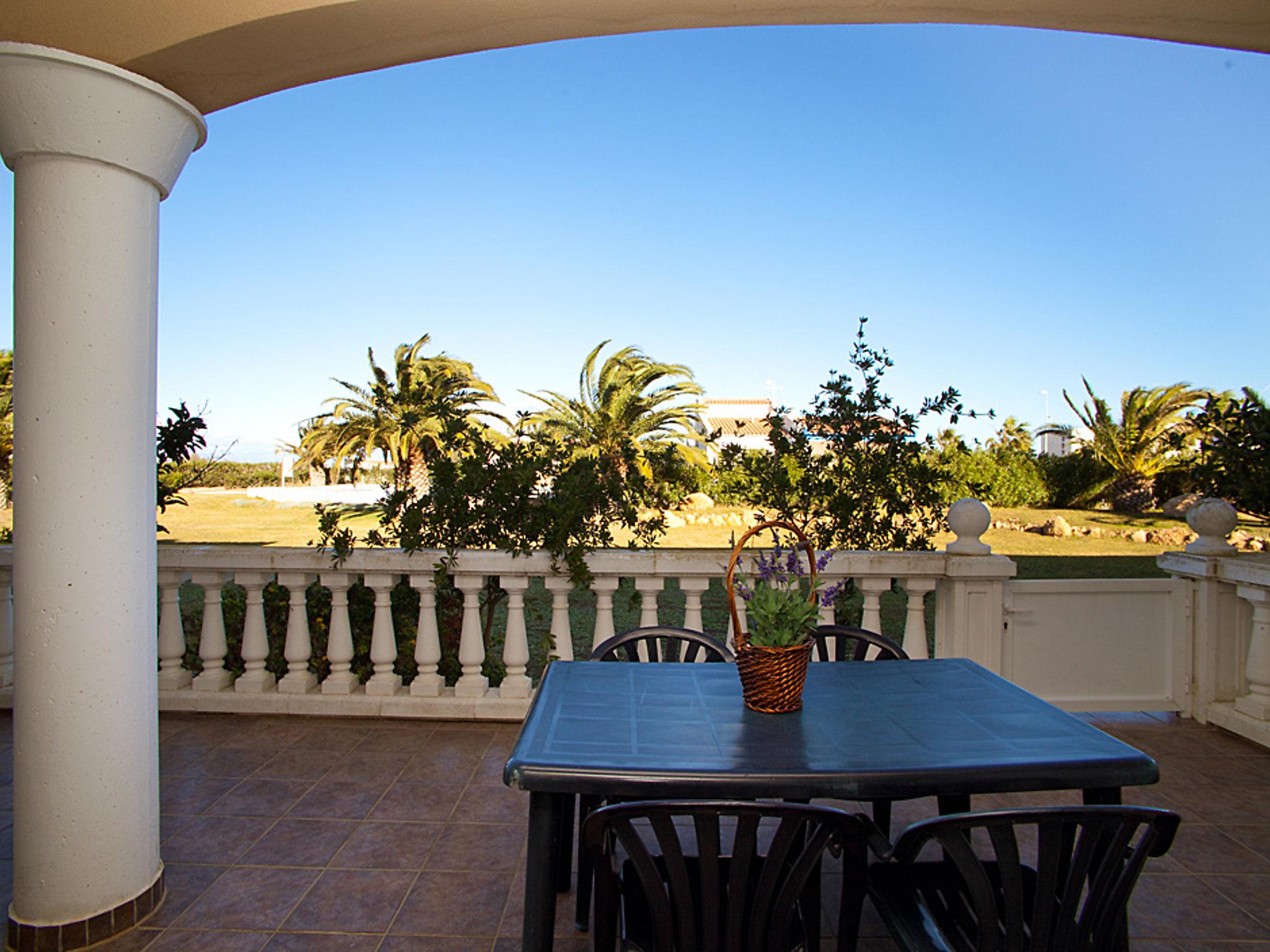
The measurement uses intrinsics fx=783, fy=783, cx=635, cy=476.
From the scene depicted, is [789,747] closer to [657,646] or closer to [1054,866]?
[1054,866]

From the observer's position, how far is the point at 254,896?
92.4 inches

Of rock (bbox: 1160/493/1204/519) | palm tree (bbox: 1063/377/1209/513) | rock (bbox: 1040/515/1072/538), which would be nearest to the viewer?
rock (bbox: 1040/515/1072/538)

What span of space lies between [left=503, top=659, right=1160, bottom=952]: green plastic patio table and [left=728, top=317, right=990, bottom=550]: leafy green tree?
2.15 metres

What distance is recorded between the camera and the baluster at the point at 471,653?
3.91 m

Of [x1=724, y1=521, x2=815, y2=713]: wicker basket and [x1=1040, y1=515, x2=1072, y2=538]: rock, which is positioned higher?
[x1=724, y1=521, x2=815, y2=713]: wicker basket

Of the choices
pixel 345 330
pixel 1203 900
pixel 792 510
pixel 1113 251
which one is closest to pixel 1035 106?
pixel 1113 251

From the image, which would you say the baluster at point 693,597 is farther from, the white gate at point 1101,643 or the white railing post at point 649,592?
the white gate at point 1101,643

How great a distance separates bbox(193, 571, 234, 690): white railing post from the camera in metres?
3.94

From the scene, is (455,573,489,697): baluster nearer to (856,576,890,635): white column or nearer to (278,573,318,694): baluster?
(278,573,318,694): baluster

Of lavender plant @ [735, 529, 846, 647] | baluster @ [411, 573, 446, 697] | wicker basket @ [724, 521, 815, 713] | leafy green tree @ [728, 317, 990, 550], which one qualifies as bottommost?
baluster @ [411, 573, 446, 697]

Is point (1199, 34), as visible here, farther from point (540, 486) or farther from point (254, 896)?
point (254, 896)

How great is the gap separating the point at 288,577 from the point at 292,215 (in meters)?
15.7

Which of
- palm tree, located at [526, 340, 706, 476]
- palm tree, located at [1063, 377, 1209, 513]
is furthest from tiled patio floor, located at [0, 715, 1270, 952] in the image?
palm tree, located at [1063, 377, 1209, 513]

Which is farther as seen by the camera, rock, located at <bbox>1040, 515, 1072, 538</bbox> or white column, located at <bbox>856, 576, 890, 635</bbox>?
rock, located at <bbox>1040, 515, 1072, 538</bbox>
